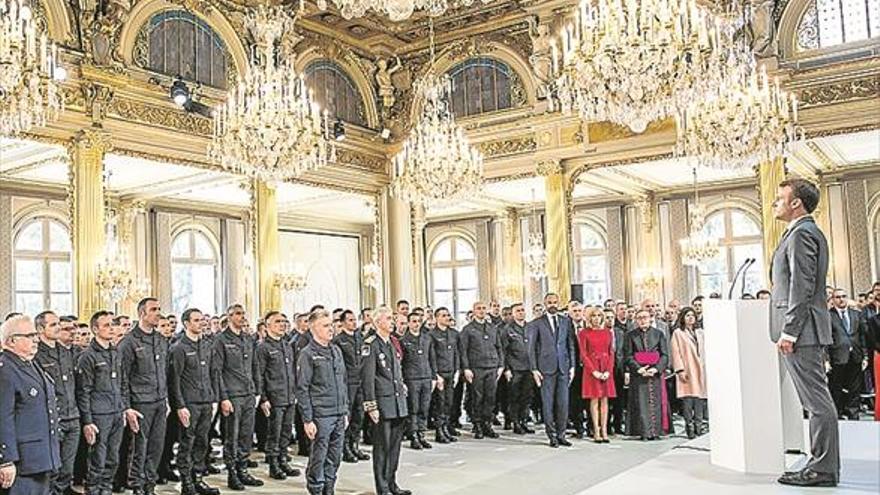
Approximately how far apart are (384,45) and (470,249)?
7.53 m

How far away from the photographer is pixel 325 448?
6098mm

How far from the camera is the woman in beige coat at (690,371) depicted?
9008 millimetres

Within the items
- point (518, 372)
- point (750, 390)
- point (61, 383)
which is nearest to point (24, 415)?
point (61, 383)

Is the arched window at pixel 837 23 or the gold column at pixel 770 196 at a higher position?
the arched window at pixel 837 23

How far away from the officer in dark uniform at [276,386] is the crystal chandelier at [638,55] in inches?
137

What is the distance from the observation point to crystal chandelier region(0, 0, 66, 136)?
6.20 m

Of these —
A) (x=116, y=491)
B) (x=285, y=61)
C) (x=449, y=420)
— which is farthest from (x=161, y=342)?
(x=285, y=61)

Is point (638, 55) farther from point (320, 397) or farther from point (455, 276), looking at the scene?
point (455, 276)

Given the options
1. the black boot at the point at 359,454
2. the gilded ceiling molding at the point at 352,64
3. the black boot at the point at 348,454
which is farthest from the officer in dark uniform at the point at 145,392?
the gilded ceiling molding at the point at 352,64

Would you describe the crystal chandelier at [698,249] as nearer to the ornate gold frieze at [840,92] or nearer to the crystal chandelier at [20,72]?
the ornate gold frieze at [840,92]

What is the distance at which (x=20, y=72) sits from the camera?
249 inches

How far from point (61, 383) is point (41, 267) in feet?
31.8

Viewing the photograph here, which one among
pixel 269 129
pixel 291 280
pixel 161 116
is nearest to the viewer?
pixel 269 129

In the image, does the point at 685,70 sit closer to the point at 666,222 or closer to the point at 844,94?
the point at 844,94
